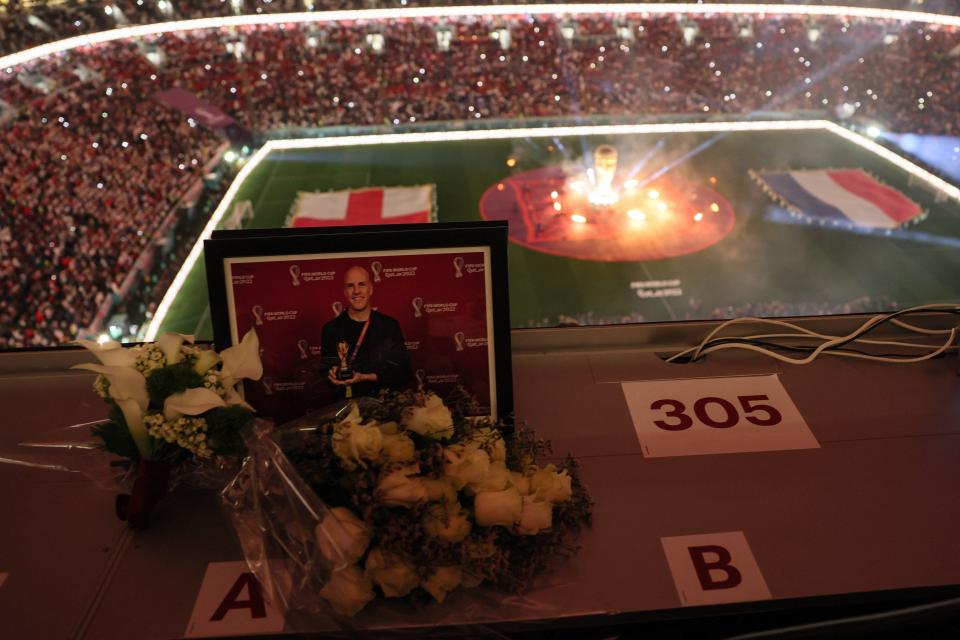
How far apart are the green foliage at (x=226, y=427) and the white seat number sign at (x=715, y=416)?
2.43ft

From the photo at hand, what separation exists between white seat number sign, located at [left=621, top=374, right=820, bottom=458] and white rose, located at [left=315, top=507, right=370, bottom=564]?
0.61 meters

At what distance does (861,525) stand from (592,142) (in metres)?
12.0

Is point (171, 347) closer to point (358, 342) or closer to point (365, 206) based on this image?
point (358, 342)

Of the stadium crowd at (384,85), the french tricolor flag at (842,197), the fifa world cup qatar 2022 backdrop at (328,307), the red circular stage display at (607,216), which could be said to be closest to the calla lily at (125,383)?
the fifa world cup qatar 2022 backdrop at (328,307)

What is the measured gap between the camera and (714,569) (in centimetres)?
130

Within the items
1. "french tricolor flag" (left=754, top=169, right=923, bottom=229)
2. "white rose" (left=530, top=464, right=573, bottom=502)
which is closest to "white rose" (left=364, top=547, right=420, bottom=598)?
"white rose" (left=530, top=464, right=573, bottom=502)

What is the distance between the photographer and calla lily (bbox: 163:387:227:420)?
51.1 inches

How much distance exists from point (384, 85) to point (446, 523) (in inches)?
589

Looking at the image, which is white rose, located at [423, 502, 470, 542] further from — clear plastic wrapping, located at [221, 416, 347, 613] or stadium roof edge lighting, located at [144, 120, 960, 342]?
stadium roof edge lighting, located at [144, 120, 960, 342]

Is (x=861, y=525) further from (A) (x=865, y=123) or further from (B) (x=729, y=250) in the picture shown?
(A) (x=865, y=123)

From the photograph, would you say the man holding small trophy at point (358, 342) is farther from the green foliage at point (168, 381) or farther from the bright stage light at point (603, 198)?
the bright stage light at point (603, 198)

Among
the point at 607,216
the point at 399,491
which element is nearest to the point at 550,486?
the point at 399,491

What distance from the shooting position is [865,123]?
13.0 meters

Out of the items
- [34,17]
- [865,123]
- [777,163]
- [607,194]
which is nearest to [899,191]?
[777,163]
